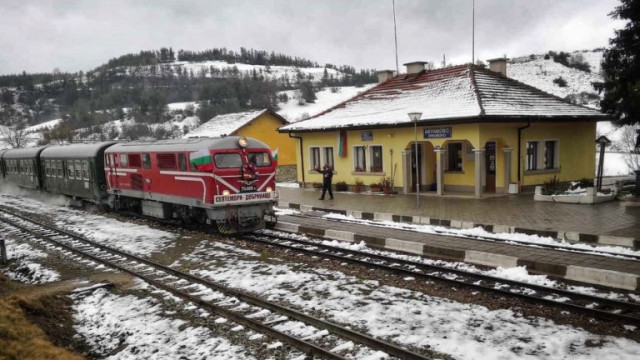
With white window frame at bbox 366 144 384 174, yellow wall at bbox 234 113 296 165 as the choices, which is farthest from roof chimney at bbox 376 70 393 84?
yellow wall at bbox 234 113 296 165

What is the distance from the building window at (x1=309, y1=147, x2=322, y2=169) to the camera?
24.4 m

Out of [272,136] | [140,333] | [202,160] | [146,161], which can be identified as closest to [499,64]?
[202,160]

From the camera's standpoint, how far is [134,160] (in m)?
16.8

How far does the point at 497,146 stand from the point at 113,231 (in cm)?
1442

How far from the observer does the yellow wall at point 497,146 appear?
17812mm

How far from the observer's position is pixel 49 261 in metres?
11.8

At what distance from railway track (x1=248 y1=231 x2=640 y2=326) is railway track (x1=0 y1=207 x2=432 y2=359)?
282cm

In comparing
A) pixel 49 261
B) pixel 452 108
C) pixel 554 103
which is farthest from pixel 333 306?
pixel 554 103

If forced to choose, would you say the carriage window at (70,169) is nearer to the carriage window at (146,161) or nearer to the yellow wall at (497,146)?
the carriage window at (146,161)

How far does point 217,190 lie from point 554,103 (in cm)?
1499

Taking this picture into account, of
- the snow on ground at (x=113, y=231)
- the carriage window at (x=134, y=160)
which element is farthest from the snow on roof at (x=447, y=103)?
the snow on ground at (x=113, y=231)

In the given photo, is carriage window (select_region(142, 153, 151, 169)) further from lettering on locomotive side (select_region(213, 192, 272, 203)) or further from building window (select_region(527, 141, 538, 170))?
building window (select_region(527, 141, 538, 170))

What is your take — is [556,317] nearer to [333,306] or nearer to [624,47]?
[333,306]

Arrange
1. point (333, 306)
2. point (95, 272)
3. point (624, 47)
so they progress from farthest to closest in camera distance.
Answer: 1. point (624, 47)
2. point (95, 272)
3. point (333, 306)
